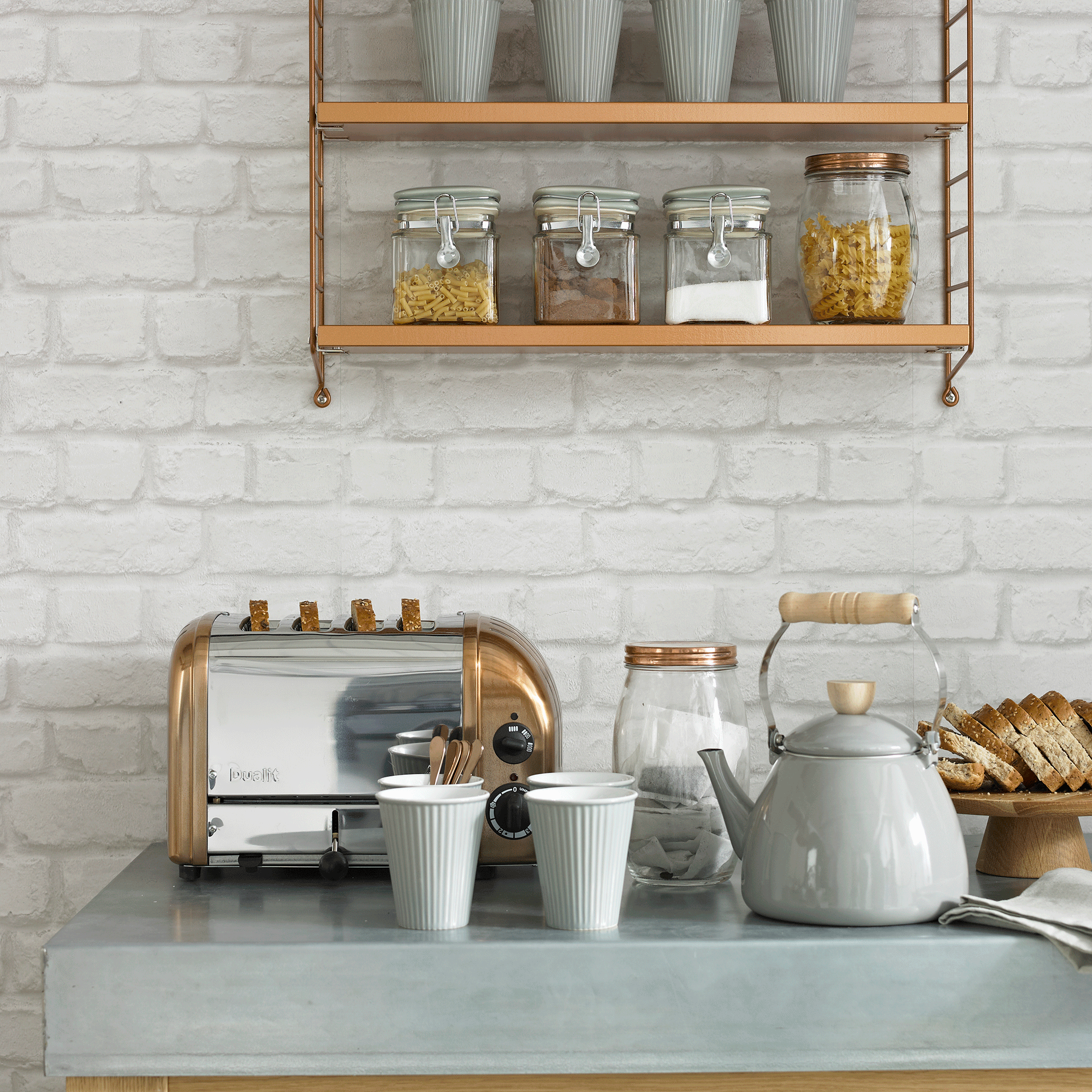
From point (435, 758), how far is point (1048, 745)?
654 millimetres

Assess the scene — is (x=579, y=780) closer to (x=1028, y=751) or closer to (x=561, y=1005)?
(x=561, y=1005)

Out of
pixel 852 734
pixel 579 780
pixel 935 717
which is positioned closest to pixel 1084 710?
pixel 935 717

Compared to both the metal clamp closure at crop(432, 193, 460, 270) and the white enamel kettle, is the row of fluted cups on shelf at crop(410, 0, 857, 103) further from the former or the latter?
the white enamel kettle

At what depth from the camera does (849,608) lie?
3.82 feet

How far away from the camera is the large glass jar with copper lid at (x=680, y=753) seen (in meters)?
1.23

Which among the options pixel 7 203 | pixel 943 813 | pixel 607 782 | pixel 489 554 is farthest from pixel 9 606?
pixel 943 813

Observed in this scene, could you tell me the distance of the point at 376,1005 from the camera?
1.02m

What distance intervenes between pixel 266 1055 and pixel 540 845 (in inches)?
11.4

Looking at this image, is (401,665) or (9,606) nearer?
(401,665)

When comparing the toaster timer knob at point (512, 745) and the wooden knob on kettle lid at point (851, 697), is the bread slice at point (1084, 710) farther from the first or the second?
the toaster timer knob at point (512, 745)

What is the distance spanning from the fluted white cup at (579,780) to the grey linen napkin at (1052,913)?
32 cm

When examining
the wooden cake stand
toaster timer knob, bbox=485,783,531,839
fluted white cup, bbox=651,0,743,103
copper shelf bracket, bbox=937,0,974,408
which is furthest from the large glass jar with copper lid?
fluted white cup, bbox=651,0,743,103

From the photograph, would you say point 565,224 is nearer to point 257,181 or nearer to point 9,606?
point 257,181

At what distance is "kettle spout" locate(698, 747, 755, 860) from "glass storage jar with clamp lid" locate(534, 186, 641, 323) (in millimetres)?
545
